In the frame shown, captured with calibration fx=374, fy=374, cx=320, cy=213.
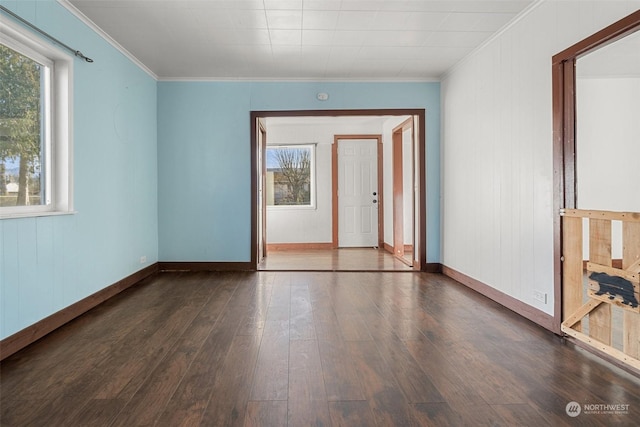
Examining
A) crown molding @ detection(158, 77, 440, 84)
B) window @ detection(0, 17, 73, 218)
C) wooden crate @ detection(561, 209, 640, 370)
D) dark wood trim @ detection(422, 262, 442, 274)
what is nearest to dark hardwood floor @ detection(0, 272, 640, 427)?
wooden crate @ detection(561, 209, 640, 370)

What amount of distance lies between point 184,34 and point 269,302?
258cm

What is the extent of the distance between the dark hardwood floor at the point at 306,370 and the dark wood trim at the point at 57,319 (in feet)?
0.22

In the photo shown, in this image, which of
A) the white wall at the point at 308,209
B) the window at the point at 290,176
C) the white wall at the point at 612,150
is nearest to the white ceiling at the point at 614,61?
the white wall at the point at 612,150

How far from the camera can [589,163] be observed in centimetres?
412

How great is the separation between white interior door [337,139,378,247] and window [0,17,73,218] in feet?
16.6

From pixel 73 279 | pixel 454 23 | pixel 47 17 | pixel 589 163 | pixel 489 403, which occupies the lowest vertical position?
pixel 489 403

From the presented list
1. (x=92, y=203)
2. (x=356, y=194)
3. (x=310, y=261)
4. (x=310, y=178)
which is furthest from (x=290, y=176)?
(x=92, y=203)

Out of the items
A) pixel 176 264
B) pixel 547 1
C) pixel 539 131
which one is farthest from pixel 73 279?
pixel 547 1

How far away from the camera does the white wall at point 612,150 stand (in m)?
3.74

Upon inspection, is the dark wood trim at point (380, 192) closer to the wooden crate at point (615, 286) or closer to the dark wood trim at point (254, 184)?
the dark wood trim at point (254, 184)

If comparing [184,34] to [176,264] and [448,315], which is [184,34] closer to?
[176,264]

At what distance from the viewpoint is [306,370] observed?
78.8 inches

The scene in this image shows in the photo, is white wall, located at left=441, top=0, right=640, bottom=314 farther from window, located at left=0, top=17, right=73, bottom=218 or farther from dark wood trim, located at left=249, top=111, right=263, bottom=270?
window, located at left=0, top=17, right=73, bottom=218

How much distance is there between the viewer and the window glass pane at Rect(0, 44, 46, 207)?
93.1 inches
